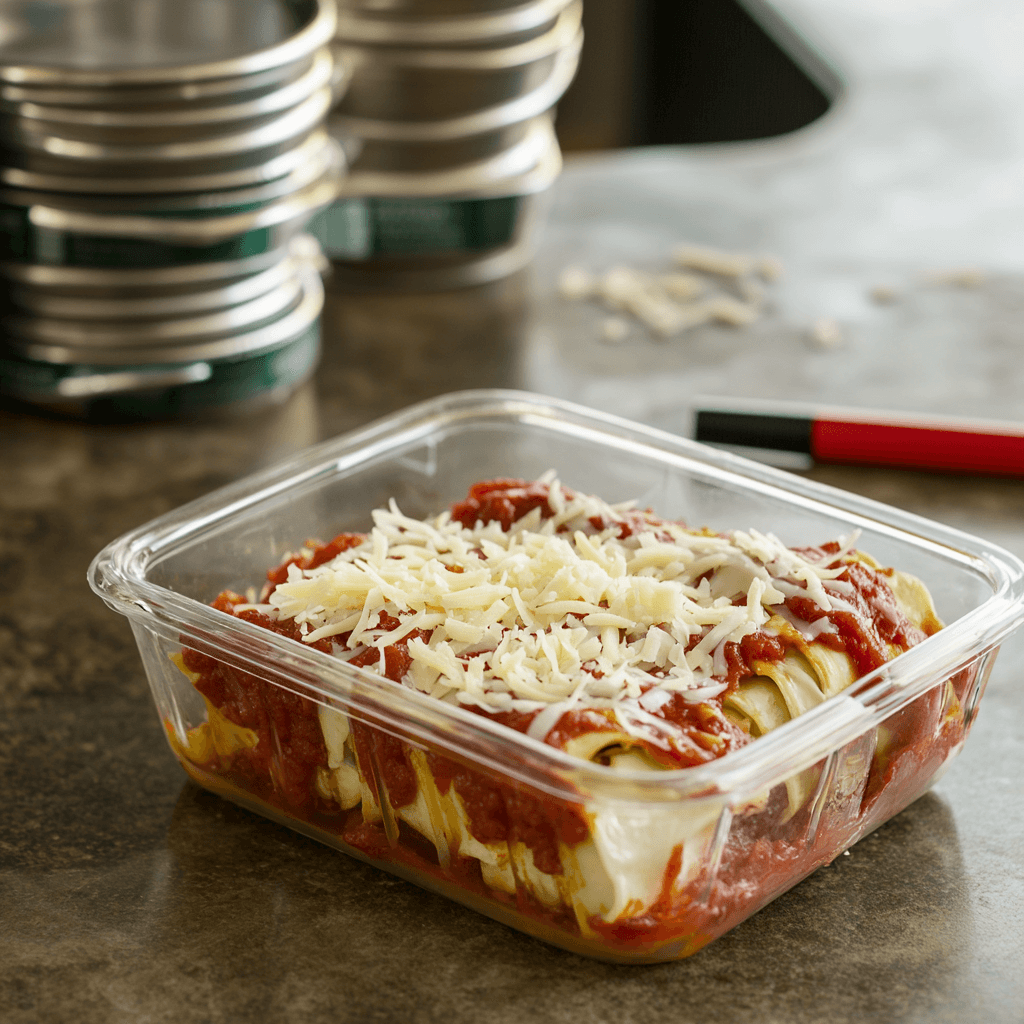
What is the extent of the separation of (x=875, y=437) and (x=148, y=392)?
0.87 metres

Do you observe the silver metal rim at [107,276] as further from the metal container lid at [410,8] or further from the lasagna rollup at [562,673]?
the lasagna rollup at [562,673]

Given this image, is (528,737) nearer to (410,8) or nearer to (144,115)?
(144,115)

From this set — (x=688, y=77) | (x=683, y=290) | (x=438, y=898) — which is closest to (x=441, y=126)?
(x=683, y=290)

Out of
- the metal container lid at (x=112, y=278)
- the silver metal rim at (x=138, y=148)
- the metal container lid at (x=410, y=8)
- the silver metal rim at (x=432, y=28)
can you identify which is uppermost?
the metal container lid at (x=410, y=8)

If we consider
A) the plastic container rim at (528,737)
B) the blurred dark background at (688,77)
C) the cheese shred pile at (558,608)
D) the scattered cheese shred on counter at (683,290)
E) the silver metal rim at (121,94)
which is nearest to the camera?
the plastic container rim at (528,737)

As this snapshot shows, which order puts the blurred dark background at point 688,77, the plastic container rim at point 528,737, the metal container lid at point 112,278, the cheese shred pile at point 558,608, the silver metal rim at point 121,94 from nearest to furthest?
the plastic container rim at point 528,737 < the cheese shred pile at point 558,608 < the silver metal rim at point 121,94 < the metal container lid at point 112,278 < the blurred dark background at point 688,77

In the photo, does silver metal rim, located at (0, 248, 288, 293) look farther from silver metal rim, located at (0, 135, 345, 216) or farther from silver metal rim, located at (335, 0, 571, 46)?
silver metal rim, located at (335, 0, 571, 46)

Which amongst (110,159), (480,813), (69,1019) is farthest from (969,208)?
(69,1019)

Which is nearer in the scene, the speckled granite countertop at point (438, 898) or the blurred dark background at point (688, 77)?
the speckled granite countertop at point (438, 898)

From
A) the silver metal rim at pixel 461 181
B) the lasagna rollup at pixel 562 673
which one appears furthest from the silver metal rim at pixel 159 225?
the lasagna rollup at pixel 562 673

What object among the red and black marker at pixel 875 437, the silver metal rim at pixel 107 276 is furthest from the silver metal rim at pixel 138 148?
the red and black marker at pixel 875 437

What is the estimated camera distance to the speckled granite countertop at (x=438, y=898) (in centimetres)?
95

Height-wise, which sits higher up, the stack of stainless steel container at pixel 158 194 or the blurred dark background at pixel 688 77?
the stack of stainless steel container at pixel 158 194

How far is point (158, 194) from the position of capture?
169 cm
